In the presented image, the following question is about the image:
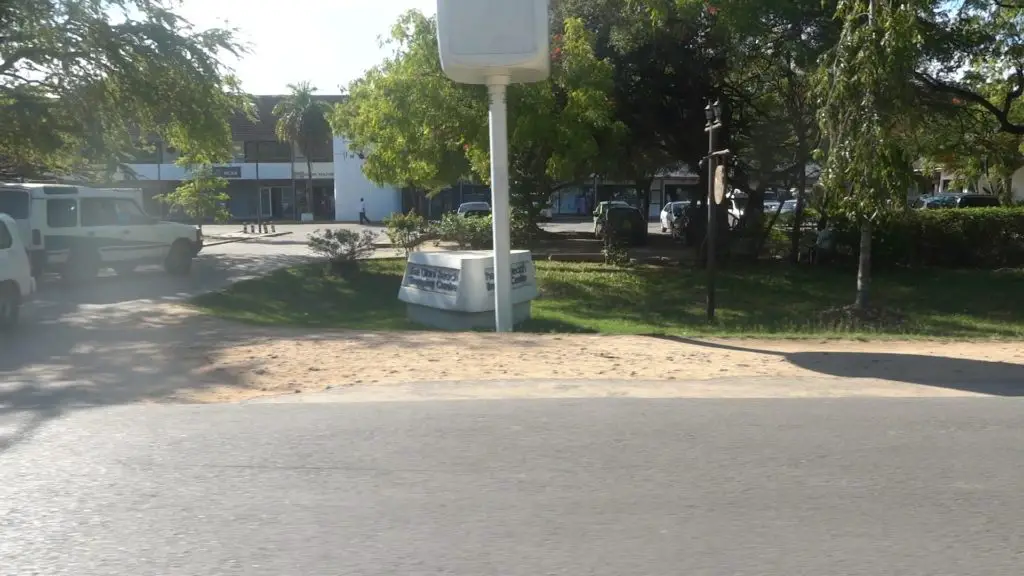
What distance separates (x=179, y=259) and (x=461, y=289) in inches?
409

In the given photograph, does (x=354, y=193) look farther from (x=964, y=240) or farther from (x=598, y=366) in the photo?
(x=598, y=366)

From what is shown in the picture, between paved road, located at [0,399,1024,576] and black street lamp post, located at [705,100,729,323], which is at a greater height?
black street lamp post, located at [705,100,729,323]

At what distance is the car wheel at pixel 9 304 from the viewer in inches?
523

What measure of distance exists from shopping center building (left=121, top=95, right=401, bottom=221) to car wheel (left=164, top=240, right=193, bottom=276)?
122ft

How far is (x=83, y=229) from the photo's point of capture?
1980 cm

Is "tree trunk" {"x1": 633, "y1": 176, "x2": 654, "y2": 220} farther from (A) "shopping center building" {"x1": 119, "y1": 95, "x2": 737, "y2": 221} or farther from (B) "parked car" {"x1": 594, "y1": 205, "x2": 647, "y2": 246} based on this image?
(A) "shopping center building" {"x1": 119, "y1": 95, "x2": 737, "y2": 221}

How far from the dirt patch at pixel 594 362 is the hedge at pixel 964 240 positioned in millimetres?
12151

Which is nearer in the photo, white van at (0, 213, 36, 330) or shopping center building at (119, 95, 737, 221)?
white van at (0, 213, 36, 330)

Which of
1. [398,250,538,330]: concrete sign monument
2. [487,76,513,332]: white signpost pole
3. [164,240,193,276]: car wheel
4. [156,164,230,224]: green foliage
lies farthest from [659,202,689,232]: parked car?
[487,76,513,332]: white signpost pole

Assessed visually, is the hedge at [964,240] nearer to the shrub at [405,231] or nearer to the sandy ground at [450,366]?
the shrub at [405,231]

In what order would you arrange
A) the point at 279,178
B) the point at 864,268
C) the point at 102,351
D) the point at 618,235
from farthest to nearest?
the point at 279,178
the point at 618,235
the point at 864,268
the point at 102,351

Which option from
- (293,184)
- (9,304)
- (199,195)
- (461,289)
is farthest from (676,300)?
(293,184)

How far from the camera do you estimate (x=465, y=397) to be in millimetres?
9141

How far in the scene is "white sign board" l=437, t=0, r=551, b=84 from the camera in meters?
12.7
